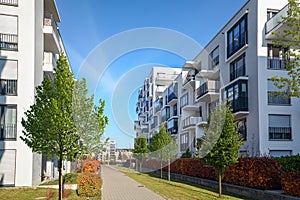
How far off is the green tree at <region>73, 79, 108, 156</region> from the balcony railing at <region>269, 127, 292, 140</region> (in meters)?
14.9

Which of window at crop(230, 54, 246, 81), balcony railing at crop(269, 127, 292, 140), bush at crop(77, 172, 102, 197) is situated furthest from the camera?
window at crop(230, 54, 246, 81)

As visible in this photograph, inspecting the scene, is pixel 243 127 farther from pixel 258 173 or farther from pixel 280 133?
pixel 258 173

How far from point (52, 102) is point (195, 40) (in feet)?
22.3

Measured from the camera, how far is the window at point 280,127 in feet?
77.4

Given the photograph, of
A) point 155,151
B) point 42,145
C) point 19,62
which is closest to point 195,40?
point 42,145

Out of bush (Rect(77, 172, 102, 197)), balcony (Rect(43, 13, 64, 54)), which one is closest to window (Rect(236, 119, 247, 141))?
bush (Rect(77, 172, 102, 197))

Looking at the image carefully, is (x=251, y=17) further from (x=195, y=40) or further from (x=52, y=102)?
(x=52, y=102)

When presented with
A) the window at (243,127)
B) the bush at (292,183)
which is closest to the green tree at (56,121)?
the bush at (292,183)

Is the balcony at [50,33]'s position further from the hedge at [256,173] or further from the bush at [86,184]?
the hedge at [256,173]

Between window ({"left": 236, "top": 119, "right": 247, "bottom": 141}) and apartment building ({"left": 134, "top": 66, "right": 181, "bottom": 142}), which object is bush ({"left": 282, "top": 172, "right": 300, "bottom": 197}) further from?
apartment building ({"left": 134, "top": 66, "right": 181, "bottom": 142})

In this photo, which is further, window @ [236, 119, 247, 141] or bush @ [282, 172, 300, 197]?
window @ [236, 119, 247, 141]

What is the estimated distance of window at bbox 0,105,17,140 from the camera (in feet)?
65.5

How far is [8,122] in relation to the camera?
66.0ft

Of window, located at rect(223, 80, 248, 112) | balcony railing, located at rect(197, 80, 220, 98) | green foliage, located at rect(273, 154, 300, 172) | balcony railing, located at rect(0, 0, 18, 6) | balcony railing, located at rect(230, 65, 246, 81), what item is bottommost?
green foliage, located at rect(273, 154, 300, 172)
